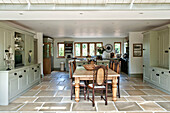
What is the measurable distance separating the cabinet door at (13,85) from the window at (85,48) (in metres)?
6.99

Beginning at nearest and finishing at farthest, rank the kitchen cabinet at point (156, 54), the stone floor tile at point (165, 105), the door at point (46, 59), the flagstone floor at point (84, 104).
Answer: the flagstone floor at point (84, 104) < the stone floor tile at point (165, 105) < the kitchen cabinet at point (156, 54) < the door at point (46, 59)

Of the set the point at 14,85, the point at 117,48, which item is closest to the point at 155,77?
the point at 14,85

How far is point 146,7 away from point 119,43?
768cm

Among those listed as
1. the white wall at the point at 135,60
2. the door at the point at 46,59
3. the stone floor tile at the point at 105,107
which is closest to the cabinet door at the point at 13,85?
the stone floor tile at the point at 105,107

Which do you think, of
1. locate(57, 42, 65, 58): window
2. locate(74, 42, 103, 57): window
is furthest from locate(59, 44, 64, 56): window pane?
locate(74, 42, 103, 57): window

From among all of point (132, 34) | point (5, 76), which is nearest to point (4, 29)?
point (5, 76)

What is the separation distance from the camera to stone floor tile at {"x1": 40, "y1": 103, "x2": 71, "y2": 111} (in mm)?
3312

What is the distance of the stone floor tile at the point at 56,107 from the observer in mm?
A: 3312

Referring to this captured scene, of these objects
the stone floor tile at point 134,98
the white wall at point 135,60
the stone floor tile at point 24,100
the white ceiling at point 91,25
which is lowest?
the stone floor tile at point 24,100

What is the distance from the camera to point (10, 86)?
3.71m

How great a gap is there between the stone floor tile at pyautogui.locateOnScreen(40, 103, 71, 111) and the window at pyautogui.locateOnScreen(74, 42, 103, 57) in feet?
24.2

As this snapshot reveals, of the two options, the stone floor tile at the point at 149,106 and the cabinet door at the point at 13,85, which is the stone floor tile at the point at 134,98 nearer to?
the stone floor tile at the point at 149,106

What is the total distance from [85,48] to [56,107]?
7776 mm

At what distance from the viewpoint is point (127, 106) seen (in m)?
3.46
